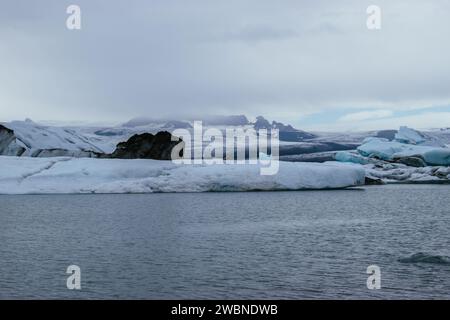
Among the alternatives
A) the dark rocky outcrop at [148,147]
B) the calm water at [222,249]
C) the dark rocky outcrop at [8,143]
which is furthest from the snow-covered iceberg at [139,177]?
the calm water at [222,249]

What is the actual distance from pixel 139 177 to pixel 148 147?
8.22 metres

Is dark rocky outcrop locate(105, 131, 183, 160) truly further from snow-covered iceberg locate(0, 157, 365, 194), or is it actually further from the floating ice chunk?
the floating ice chunk

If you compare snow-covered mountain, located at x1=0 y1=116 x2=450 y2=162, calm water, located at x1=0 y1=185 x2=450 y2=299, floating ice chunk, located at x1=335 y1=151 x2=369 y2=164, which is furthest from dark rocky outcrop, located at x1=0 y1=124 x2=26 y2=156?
floating ice chunk, located at x1=335 y1=151 x2=369 y2=164

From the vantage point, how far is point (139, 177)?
5384 cm

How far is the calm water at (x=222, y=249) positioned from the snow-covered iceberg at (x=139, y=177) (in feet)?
31.2

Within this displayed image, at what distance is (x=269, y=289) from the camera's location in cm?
1552

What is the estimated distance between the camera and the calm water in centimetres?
1569

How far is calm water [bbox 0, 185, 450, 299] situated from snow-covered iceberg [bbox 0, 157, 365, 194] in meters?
9.51

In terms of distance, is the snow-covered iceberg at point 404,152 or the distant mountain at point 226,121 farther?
the distant mountain at point 226,121

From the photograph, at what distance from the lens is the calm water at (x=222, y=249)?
15.7 m

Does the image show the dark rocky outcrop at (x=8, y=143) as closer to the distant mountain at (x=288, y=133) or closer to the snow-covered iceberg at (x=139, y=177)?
the snow-covered iceberg at (x=139, y=177)

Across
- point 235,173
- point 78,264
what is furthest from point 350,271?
point 235,173
